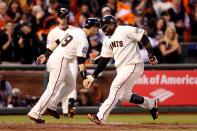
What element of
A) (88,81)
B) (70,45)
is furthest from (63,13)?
(88,81)

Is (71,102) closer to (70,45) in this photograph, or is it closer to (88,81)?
(70,45)

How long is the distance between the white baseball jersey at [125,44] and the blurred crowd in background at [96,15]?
477cm

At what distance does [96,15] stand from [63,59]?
656cm

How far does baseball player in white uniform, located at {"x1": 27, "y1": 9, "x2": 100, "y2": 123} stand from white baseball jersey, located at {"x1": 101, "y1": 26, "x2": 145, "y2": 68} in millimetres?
684

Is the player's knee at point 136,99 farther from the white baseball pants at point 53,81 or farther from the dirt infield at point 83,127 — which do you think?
the white baseball pants at point 53,81

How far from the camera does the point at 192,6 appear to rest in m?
19.9

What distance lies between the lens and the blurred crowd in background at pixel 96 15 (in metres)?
17.4

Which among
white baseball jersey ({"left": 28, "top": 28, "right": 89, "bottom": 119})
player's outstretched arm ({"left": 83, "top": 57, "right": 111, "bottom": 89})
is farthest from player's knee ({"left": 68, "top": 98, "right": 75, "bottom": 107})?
player's outstretched arm ({"left": 83, "top": 57, "right": 111, "bottom": 89})

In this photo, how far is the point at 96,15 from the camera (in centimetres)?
1958

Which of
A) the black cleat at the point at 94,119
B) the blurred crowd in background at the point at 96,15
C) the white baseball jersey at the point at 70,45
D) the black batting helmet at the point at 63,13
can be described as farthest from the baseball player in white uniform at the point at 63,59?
the blurred crowd in background at the point at 96,15

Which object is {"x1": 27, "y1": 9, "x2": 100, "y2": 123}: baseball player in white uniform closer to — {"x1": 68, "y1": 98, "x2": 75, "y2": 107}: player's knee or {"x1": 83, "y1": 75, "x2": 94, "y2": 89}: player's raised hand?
{"x1": 83, "y1": 75, "x2": 94, "y2": 89}: player's raised hand

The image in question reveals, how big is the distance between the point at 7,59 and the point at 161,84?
4034 mm

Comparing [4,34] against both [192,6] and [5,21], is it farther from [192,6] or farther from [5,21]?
[192,6]

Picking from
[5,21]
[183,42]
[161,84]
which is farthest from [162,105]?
[5,21]
